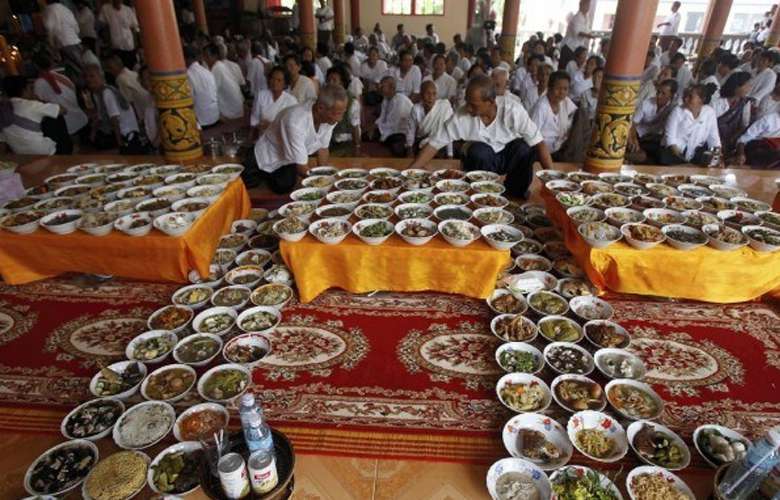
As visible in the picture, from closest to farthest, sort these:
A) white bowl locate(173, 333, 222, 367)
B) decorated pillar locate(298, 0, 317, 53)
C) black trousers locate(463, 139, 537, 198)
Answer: white bowl locate(173, 333, 222, 367) < black trousers locate(463, 139, 537, 198) < decorated pillar locate(298, 0, 317, 53)

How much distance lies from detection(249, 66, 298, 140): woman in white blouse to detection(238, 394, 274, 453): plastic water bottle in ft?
16.1

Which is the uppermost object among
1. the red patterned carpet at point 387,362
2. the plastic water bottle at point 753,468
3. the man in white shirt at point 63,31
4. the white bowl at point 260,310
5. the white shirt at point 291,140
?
the man in white shirt at point 63,31

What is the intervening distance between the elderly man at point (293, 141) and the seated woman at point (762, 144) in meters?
5.96

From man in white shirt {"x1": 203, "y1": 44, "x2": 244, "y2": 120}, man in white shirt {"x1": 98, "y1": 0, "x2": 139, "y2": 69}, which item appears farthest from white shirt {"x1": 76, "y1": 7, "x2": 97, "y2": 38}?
man in white shirt {"x1": 203, "y1": 44, "x2": 244, "y2": 120}

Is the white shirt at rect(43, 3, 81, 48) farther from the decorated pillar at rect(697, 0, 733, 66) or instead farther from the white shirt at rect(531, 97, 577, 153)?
the decorated pillar at rect(697, 0, 733, 66)

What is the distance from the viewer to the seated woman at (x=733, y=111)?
7.02m

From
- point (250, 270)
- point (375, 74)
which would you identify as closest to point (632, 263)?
point (250, 270)

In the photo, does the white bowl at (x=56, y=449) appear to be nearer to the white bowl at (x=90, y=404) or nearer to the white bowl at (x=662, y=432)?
the white bowl at (x=90, y=404)

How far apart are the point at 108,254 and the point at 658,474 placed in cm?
387

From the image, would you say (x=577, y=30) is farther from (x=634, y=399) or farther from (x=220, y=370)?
(x=220, y=370)

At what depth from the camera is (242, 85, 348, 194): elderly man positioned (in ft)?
13.9

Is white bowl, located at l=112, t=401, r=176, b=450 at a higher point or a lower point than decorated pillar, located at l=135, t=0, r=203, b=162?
lower

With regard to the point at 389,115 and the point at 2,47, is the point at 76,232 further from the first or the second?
the point at 2,47

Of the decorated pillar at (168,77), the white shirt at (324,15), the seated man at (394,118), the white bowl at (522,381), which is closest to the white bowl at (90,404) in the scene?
the white bowl at (522,381)
